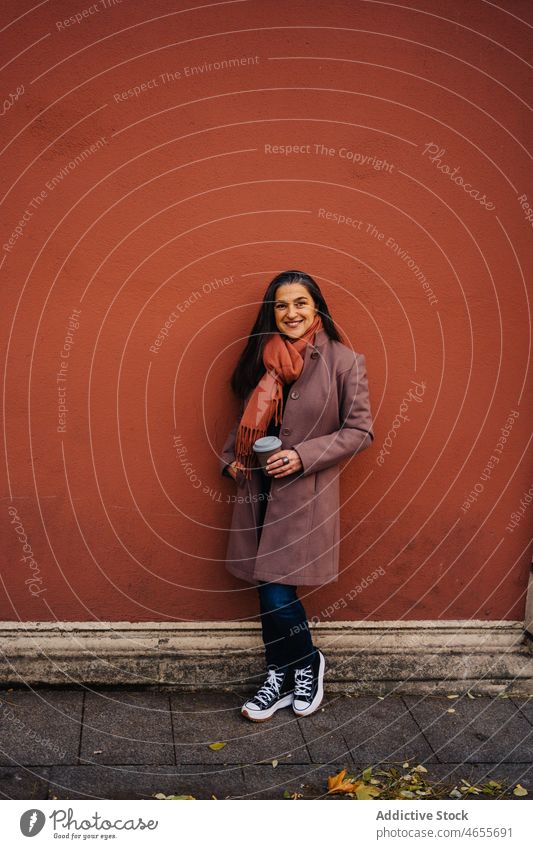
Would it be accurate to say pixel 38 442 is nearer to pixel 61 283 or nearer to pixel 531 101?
pixel 61 283

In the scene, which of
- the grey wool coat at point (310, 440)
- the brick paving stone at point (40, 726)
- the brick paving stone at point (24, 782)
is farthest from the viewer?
the grey wool coat at point (310, 440)

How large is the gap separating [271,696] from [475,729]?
1.02 metres

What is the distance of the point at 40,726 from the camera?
4336 millimetres

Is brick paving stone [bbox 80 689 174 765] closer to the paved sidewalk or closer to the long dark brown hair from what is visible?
the paved sidewalk

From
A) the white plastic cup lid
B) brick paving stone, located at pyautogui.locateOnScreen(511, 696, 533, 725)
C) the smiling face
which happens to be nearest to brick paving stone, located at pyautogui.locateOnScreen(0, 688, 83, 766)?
the white plastic cup lid

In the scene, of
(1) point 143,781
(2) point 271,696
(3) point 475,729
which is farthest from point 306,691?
(1) point 143,781

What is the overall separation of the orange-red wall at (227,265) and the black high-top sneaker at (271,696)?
1.29 feet

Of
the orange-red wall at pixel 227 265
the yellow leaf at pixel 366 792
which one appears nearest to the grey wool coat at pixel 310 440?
the orange-red wall at pixel 227 265

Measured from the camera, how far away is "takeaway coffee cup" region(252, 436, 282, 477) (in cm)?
430

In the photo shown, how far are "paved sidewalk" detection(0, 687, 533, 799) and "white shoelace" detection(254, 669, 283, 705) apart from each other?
110 millimetres

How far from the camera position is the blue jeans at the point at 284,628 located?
4539mm

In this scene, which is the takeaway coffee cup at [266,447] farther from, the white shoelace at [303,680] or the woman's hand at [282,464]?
the white shoelace at [303,680]

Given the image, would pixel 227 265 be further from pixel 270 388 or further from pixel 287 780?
pixel 287 780

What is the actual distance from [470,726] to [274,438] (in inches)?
69.4
